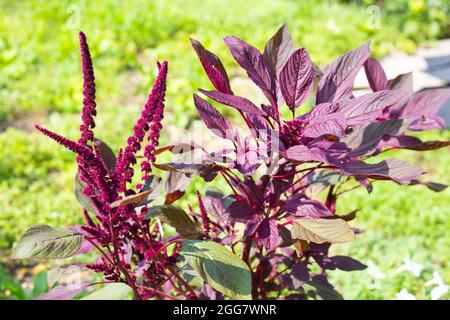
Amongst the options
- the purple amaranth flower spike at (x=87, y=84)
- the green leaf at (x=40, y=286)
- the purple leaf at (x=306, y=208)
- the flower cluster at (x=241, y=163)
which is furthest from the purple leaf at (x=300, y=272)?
the green leaf at (x=40, y=286)

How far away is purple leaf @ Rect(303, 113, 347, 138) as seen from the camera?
42.4 inches

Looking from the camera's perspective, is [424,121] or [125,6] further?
[125,6]

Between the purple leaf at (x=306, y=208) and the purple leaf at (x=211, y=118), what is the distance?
251 mm

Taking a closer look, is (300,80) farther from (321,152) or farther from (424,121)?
(424,121)

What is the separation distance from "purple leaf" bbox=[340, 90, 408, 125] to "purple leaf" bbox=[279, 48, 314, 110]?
110 mm

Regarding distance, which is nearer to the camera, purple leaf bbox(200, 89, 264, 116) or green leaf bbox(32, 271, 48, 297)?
purple leaf bbox(200, 89, 264, 116)

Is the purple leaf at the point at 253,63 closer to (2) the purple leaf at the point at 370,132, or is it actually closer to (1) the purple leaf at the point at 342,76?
(1) the purple leaf at the point at 342,76

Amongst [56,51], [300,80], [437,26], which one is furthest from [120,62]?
[300,80]

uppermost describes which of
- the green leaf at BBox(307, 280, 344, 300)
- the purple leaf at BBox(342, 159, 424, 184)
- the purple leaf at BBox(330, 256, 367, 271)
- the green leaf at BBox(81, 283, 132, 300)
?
the purple leaf at BBox(342, 159, 424, 184)

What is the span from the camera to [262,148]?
1169 mm

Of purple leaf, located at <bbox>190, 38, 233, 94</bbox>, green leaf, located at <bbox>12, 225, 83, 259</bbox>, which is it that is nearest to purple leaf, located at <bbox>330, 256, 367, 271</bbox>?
purple leaf, located at <bbox>190, 38, 233, 94</bbox>

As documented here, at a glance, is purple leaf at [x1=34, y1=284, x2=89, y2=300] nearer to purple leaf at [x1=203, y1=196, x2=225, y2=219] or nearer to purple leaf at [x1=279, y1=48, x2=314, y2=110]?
purple leaf at [x1=203, y1=196, x2=225, y2=219]

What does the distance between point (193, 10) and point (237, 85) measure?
5.16 feet

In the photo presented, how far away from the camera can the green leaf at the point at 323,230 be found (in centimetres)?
114
